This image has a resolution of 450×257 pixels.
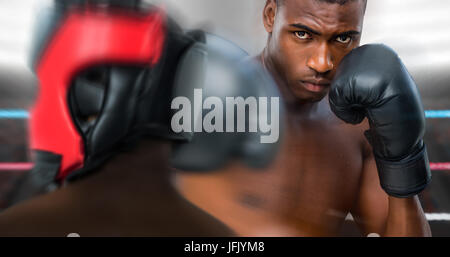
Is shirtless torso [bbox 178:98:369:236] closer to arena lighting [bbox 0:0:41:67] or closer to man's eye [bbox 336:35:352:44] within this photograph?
man's eye [bbox 336:35:352:44]

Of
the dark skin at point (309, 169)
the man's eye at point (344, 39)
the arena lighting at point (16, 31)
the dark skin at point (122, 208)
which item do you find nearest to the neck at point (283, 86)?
the dark skin at point (309, 169)

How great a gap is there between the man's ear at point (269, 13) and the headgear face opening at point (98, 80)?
7.5 inches

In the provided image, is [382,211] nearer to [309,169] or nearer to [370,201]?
[370,201]

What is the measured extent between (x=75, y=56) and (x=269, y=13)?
0.43 metres

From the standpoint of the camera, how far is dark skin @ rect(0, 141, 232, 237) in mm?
827

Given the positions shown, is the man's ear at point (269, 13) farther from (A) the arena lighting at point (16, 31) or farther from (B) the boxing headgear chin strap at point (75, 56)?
(A) the arena lighting at point (16, 31)

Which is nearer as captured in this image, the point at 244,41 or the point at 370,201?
the point at 244,41

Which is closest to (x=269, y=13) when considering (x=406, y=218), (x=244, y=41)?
(x=244, y=41)

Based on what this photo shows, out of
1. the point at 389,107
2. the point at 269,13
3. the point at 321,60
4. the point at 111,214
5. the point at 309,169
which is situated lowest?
the point at 111,214

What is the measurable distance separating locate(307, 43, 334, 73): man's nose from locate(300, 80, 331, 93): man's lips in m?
0.03

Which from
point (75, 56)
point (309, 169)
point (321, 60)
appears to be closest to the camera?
point (75, 56)

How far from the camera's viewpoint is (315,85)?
0.83 meters
